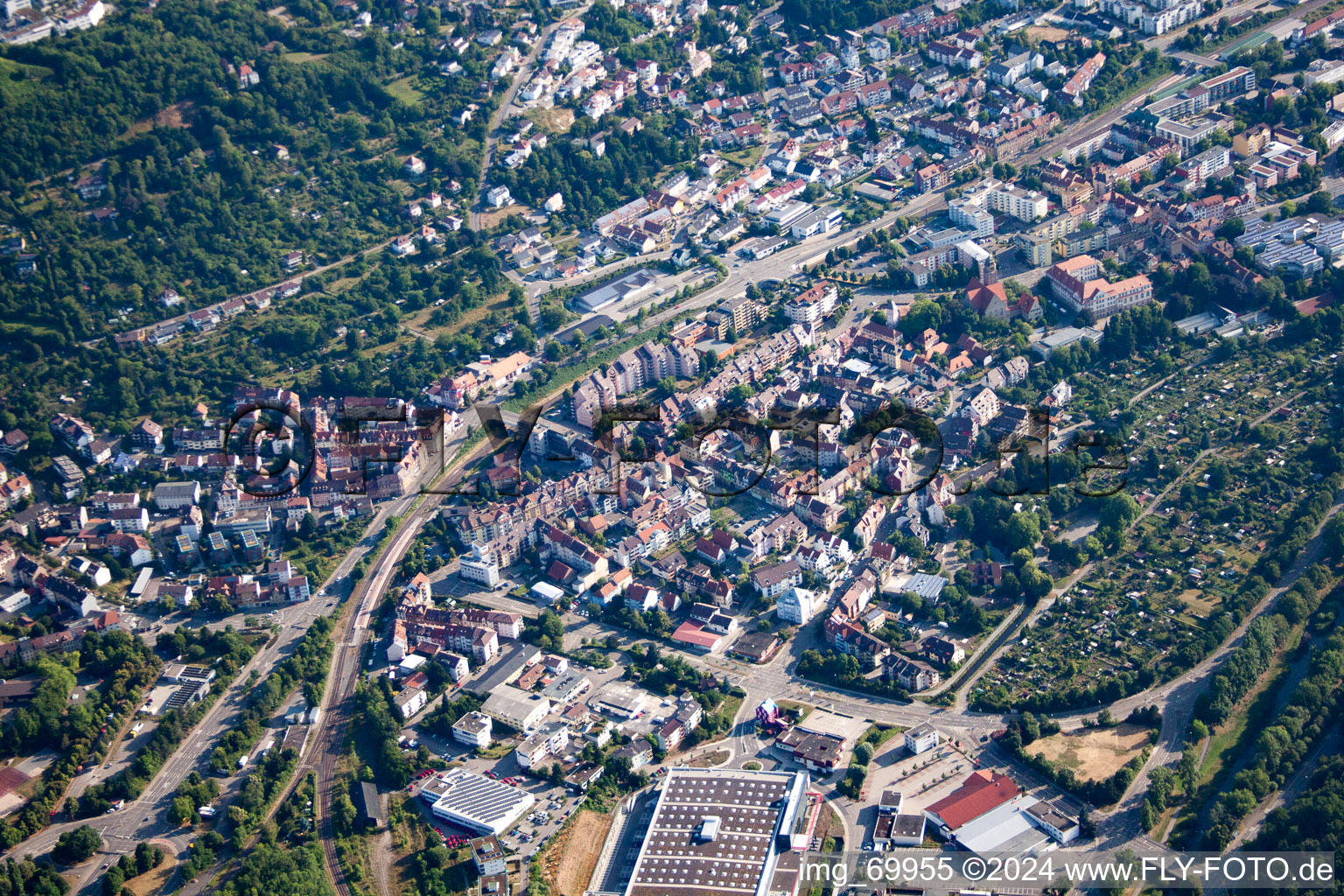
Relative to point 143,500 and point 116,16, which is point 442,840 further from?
point 116,16

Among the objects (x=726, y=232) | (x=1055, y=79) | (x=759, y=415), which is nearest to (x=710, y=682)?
(x=759, y=415)

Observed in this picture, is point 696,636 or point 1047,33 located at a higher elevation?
point 1047,33

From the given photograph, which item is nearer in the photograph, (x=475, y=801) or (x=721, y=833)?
(x=721, y=833)

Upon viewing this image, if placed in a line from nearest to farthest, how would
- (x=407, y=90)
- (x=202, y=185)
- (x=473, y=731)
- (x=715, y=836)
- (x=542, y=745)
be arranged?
(x=715, y=836) → (x=542, y=745) → (x=473, y=731) → (x=202, y=185) → (x=407, y=90)

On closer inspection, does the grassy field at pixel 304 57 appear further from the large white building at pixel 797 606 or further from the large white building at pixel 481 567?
the large white building at pixel 797 606

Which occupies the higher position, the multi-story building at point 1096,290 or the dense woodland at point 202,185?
the dense woodland at point 202,185

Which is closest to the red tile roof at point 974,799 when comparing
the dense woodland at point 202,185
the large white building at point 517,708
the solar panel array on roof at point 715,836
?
the solar panel array on roof at point 715,836

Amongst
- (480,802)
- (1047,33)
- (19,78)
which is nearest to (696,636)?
(480,802)

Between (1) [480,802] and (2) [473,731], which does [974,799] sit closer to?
(1) [480,802]

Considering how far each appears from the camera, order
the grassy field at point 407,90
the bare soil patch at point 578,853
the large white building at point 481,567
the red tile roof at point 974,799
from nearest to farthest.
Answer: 1. the bare soil patch at point 578,853
2. the red tile roof at point 974,799
3. the large white building at point 481,567
4. the grassy field at point 407,90
